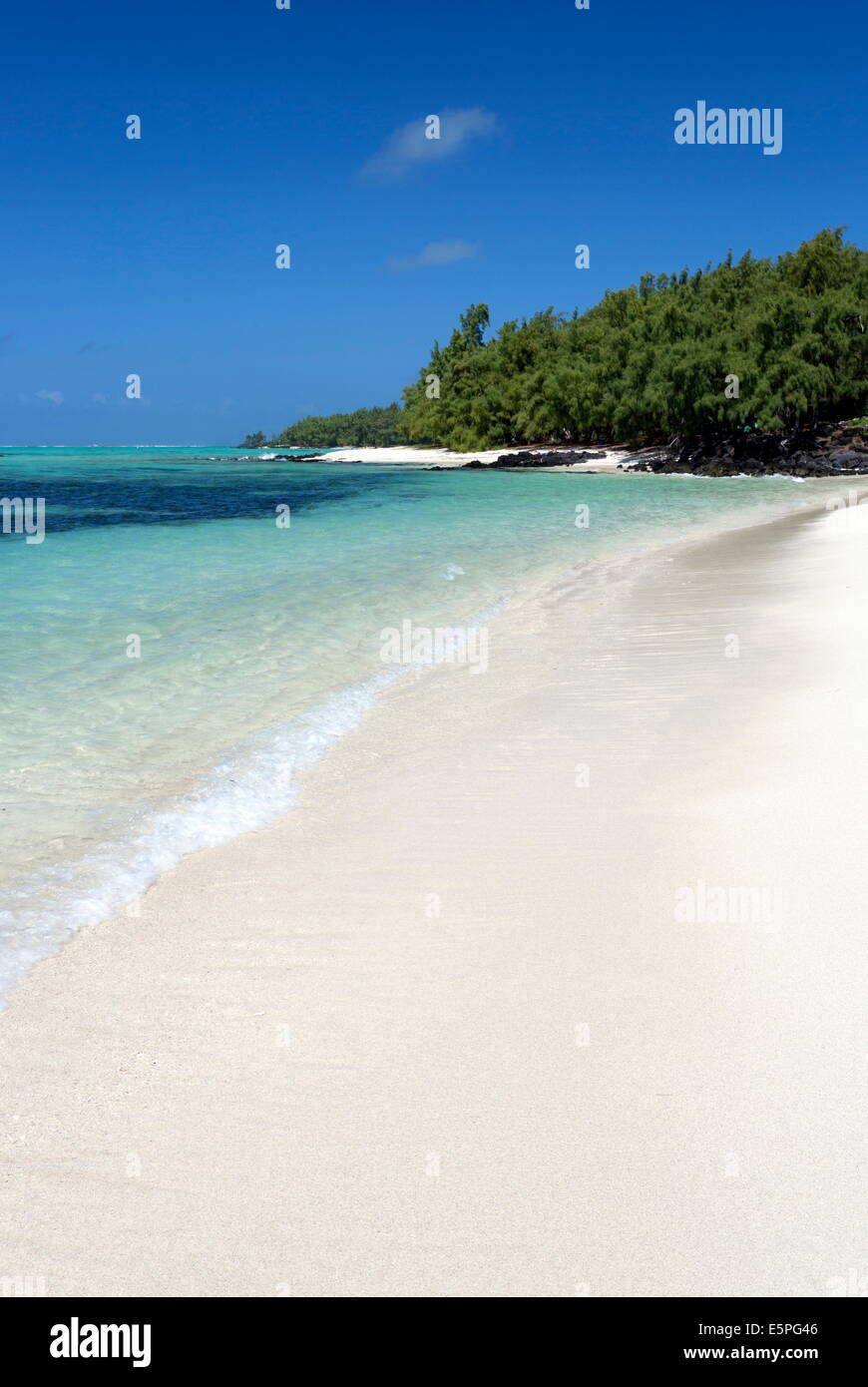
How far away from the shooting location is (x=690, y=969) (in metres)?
3.56

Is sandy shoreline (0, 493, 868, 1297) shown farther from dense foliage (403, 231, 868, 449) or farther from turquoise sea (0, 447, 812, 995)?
dense foliage (403, 231, 868, 449)

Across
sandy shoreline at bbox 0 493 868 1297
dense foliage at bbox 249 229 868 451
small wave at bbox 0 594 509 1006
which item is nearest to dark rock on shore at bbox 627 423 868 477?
dense foliage at bbox 249 229 868 451

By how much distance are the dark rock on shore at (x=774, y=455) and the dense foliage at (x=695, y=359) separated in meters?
1.48

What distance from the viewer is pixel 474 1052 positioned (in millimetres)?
3109

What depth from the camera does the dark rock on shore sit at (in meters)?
54.6

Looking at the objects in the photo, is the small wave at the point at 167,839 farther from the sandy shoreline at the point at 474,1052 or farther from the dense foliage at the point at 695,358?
the dense foliage at the point at 695,358

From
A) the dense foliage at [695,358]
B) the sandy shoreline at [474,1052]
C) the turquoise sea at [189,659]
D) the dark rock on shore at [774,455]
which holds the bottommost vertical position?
the sandy shoreline at [474,1052]

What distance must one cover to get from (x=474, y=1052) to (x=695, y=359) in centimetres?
6575

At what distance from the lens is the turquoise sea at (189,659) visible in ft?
17.0

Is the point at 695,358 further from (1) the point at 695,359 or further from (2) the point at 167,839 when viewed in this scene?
(2) the point at 167,839

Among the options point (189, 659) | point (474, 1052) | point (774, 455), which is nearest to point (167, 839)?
point (474, 1052)

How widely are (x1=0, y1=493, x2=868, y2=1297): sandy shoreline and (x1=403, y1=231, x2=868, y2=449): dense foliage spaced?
60603mm

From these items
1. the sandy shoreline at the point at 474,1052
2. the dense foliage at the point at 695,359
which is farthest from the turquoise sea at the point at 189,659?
the dense foliage at the point at 695,359
